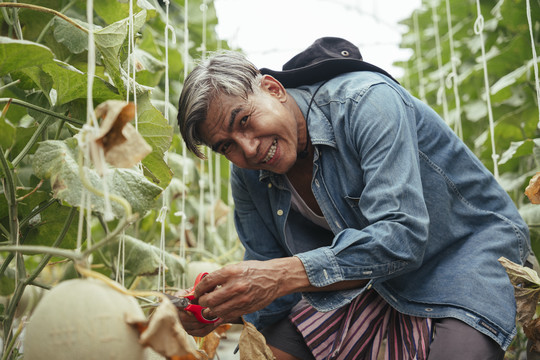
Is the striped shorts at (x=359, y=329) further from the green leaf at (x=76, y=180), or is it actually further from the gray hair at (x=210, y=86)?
the green leaf at (x=76, y=180)

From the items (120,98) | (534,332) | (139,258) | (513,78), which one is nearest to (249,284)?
(120,98)

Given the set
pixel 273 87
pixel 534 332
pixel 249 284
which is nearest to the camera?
pixel 249 284

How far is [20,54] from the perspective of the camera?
884mm

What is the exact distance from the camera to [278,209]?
1.56 metres

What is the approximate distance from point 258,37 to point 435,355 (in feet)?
9.84

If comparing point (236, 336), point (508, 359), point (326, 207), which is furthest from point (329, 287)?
point (236, 336)

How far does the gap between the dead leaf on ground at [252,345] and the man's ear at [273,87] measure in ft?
1.81

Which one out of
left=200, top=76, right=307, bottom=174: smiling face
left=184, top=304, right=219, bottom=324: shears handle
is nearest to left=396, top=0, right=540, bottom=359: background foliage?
left=200, top=76, right=307, bottom=174: smiling face

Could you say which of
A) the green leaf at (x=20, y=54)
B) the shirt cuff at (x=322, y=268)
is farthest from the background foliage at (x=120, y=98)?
the shirt cuff at (x=322, y=268)

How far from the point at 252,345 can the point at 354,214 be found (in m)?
0.40

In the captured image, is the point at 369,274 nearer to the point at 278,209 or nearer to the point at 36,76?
the point at 278,209

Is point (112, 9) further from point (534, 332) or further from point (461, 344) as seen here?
point (534, 332)

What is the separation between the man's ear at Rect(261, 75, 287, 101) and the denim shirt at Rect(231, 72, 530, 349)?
6 centimetres

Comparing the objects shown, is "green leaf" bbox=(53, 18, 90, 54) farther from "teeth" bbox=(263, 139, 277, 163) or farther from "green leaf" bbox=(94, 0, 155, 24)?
"teeth" bbox=(263, 139, 277, 163)
